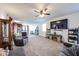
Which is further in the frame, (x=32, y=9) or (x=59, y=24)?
A: (x=59, y=24)

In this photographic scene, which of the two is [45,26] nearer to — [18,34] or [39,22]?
[39,22]

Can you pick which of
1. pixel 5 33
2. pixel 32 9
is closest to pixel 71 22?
pixel 32 9

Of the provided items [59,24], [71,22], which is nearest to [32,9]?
[59,24]

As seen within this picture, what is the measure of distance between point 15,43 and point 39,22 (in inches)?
23.3

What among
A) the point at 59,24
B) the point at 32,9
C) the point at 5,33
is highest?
the point at 32,9

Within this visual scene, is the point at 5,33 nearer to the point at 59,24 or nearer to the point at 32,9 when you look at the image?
the point at 32,9

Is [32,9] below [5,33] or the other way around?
the other way around

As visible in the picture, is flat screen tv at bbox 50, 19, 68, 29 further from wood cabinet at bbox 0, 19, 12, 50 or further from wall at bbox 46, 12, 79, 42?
wood cabinet at bbox 0, 19, 12, 50

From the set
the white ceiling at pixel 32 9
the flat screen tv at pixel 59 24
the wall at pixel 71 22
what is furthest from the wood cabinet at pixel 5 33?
the wall at pixel 71 22

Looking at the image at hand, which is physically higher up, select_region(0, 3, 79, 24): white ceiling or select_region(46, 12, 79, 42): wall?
select_region(0, 3, 79, 24): white ceiling

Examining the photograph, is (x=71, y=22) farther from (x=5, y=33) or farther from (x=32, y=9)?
(x=5, y=33)

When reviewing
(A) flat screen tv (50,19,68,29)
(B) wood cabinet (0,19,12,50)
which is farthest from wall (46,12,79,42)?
(B) wood cabinet (0,19,12,50)

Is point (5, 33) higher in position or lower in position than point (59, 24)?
lower

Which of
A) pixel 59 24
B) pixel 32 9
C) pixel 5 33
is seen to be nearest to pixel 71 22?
pixel 59 24
